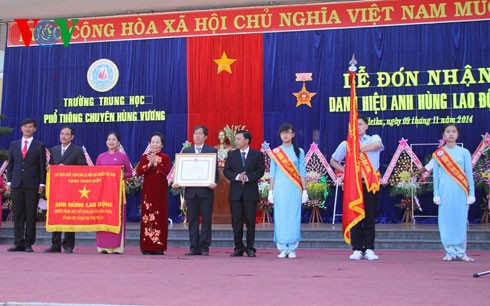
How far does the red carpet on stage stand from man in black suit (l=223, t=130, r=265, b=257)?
25cm

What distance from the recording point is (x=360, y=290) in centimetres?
403

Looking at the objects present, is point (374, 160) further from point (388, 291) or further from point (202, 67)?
point (202, 67)

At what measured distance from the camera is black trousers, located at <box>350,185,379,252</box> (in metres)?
6.21

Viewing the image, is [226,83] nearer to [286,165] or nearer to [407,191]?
[407,191]

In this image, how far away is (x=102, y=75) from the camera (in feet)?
37.4

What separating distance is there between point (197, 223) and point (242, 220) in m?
0.47

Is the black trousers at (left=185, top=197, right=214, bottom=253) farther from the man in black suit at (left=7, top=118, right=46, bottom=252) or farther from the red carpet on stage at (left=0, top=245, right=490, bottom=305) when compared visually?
the man in black suit at (left=7, top=118, right=46, bottom=252)

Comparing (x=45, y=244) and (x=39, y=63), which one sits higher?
(x=39, y=63)

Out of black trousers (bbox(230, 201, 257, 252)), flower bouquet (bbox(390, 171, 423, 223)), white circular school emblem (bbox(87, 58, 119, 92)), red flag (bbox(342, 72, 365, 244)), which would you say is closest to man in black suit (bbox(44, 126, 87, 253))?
black trousers (bbox(230, 201, 257, 252))

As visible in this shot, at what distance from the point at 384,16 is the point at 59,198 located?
593 centimetres

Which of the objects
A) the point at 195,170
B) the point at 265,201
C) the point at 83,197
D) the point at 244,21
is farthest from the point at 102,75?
the point at 195,170

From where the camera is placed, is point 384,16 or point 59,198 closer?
point 59,198

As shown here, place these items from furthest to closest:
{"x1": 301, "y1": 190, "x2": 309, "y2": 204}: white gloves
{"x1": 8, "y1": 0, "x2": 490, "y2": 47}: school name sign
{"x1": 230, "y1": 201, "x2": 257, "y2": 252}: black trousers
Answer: {"x1": 8, "y1": 0, "x2": 490, "y2": 47}: school name sign
{"x1": 230, "y1": 201, "x2": 257, "y2": 252}: black trousers
{"x1": 301, "y1": 190, "x2": 309, "y2": 204}: white gloves

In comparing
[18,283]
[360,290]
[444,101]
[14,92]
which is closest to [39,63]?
[14,92]
